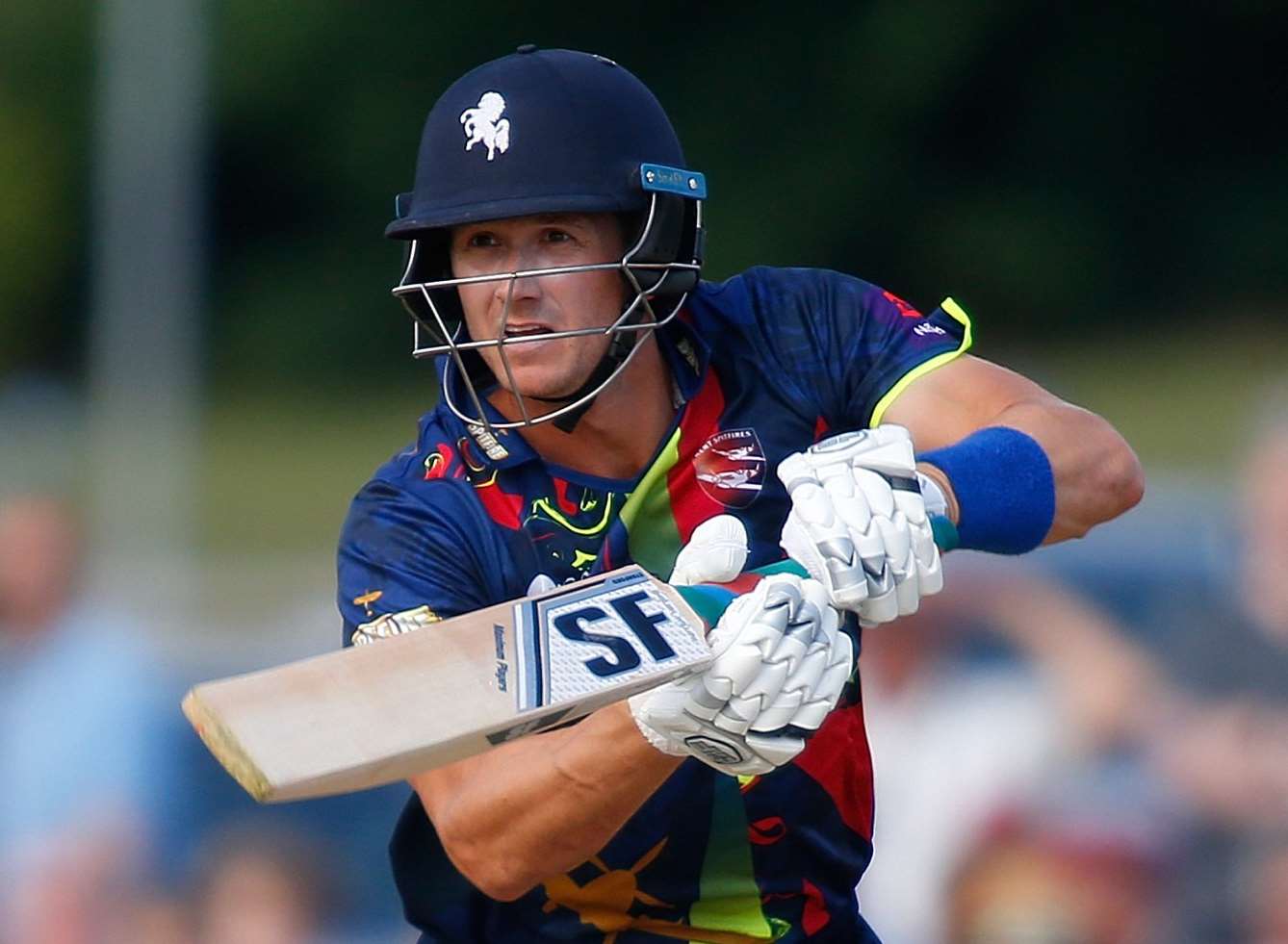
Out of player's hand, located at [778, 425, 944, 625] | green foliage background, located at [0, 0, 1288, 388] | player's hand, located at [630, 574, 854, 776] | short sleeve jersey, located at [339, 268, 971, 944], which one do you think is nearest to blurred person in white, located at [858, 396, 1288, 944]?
short sleeve jersey, located at [339, 268, 971, 944]

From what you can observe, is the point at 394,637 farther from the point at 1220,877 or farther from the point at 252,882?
the point at 252,882

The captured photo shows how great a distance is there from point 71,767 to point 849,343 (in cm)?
351

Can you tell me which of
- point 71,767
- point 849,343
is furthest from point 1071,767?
point 71,767

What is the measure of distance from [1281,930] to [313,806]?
8.28ft

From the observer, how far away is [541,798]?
121 inches

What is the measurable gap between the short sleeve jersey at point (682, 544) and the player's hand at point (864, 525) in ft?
1.65

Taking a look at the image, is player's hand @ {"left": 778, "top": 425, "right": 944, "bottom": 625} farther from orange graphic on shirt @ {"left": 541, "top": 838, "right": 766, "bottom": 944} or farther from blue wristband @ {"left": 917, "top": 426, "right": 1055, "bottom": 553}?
orange graphic on shirt @ {"left": 541, "top": 838, "right": 766, "bottom": 944}

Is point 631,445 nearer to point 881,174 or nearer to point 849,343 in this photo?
point 849,343

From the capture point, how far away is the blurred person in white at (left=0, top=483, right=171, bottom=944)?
6.39 meters

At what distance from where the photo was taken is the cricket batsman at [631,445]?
3400 mm

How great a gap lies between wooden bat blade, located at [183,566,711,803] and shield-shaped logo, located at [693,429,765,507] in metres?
0.66

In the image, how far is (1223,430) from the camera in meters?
9.33

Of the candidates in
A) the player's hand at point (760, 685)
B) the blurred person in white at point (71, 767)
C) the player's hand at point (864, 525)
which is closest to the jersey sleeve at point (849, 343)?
the player's hand at point (864, 525)

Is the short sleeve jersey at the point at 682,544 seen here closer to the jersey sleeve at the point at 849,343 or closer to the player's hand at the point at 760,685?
the jersey sleeve at the point at 849,343
